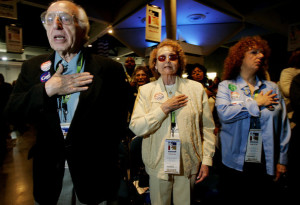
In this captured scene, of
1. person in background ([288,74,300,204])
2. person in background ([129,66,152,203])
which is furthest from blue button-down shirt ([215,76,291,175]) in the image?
person in background ([129,66,152,203])

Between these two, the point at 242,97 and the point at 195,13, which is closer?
the point at 242,97

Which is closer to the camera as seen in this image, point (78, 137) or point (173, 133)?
point (78, 137)

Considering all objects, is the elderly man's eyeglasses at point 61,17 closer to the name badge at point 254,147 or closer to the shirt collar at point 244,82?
the shirt collar at point 244,82

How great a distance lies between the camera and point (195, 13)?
7477 millimetres

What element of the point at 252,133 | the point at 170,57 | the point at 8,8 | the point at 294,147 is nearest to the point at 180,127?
the point at 170,57

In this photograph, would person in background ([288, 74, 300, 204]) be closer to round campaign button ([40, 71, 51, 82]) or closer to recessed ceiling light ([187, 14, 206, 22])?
round campaign button ([40, 71, 51, 82])

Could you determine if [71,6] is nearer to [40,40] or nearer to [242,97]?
[242,97]

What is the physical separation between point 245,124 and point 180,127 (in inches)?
29.6

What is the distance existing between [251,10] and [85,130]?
30.4 feet

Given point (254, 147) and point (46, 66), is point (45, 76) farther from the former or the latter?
point (254, 147)

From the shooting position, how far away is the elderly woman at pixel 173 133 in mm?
1562

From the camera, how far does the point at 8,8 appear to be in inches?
185

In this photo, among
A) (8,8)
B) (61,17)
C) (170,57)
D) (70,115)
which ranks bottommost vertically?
(70,115)

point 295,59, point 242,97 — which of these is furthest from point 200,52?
point 242,97
